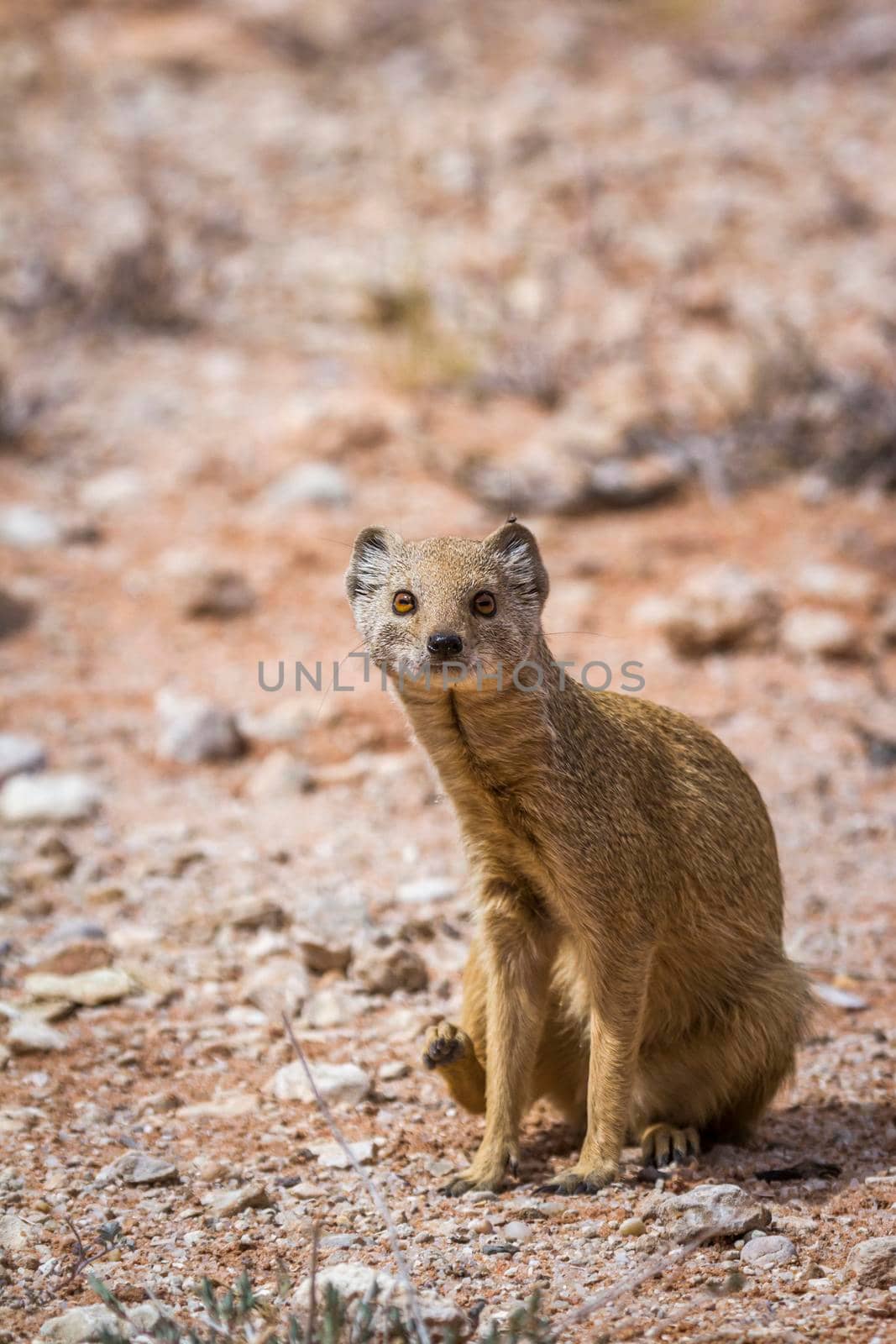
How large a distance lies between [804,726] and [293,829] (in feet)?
8.47

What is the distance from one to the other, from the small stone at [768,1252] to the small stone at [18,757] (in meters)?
4.14

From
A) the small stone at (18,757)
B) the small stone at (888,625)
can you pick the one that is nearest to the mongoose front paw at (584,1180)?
the small stone at (18,757)

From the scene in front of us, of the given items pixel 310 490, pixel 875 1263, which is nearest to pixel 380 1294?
pixel 875 1263

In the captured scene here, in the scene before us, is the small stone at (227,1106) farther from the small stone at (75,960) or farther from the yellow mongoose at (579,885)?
the small stone at (75,960)

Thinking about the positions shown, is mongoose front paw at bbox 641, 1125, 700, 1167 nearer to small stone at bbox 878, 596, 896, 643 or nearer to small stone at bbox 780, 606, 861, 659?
small stone at bbox 780, 606, 861, 659

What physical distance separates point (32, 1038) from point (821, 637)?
4572mm

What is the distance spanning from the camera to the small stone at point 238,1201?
341 centimetres

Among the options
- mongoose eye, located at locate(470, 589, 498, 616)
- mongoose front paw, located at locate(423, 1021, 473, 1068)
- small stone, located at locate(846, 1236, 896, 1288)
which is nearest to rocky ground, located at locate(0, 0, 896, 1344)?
small stone, located at locate(846, 1236, 896, 1288)

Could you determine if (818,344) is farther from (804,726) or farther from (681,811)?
(681,811)

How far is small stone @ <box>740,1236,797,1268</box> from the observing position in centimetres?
312

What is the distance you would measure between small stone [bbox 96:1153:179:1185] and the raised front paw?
0.72 m

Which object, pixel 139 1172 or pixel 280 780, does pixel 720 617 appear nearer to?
pixel 280 780

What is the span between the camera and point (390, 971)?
188 inches

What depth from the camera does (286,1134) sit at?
155 inches
